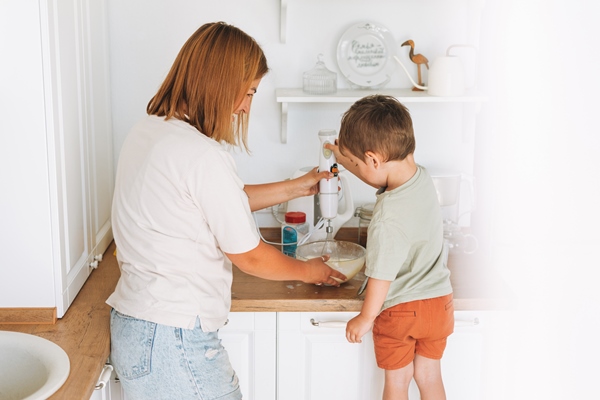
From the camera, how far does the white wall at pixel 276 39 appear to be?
8.05 feet

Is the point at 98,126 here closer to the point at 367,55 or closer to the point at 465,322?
the point at 367,55

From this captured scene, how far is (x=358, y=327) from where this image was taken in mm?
1962

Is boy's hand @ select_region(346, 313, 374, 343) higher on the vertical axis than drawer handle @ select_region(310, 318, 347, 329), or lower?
higher

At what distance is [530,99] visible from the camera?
2.49 meters

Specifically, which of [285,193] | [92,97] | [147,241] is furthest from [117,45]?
[147,241]

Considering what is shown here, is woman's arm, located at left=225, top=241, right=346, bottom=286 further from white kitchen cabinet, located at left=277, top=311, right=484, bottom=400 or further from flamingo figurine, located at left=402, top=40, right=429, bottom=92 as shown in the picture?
flamingo figurine, located at left=402, top=40, right=429, bottom=92

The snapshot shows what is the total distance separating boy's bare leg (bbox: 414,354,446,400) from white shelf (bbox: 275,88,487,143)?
774mm

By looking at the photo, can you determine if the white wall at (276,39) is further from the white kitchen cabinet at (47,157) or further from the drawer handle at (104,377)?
the drawer handle at (104,377)

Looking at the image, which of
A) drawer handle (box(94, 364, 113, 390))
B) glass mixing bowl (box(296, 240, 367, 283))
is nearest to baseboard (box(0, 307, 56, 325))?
drawer handle (box(94, 364, 113, 390))

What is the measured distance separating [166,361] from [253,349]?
1.48 ft

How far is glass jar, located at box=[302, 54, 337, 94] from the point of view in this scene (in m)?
2.40

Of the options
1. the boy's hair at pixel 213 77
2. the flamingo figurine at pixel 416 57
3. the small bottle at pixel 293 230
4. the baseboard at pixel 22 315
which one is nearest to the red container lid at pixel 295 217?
the small bottle at pixel 293 230

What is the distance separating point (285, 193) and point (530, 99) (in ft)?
2.91

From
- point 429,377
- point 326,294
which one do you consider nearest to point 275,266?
point 326,294
